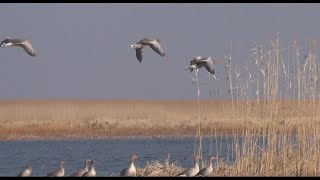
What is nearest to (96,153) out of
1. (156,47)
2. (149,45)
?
(149,45)

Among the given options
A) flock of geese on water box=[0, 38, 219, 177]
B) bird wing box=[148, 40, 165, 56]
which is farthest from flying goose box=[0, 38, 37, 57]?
bird wing box=[148, 40, 165, 56]

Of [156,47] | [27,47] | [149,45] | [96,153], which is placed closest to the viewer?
[27,47]

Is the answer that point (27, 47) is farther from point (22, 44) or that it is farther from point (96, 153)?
point (96, 153)

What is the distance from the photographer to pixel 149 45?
14.9 m

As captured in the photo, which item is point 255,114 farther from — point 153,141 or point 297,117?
point 153,141

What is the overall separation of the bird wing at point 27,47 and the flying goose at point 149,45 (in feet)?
4.76

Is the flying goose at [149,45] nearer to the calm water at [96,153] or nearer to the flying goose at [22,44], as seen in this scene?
the flying goose at [22,44]

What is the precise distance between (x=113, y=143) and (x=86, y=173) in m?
16.4

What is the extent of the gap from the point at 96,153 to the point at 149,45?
12163 mm

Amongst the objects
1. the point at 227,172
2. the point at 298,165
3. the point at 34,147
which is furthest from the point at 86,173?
the point at 34,147

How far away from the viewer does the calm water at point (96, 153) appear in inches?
856

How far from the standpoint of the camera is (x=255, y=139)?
15.1 meters

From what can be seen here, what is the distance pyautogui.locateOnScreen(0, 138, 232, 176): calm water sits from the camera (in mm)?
21734

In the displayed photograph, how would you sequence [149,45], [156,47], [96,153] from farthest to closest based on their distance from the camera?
[96,153] < [149,45] < [156,47]
